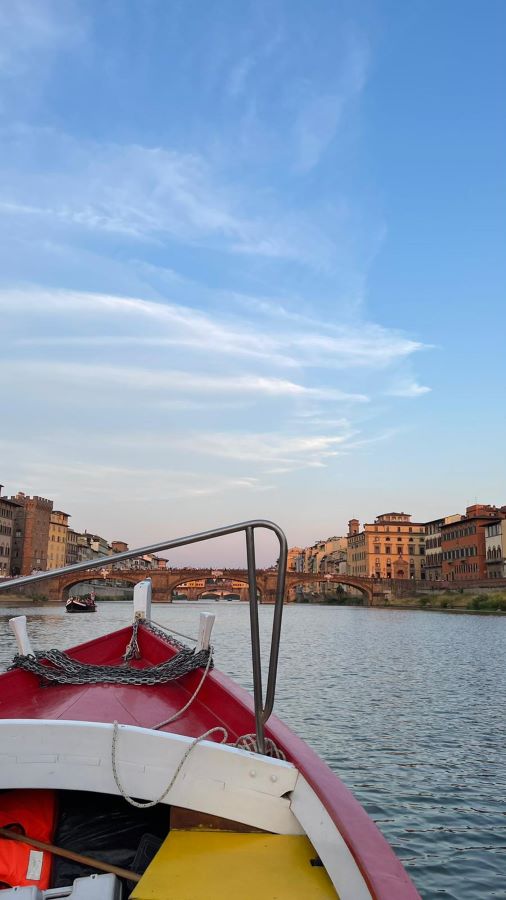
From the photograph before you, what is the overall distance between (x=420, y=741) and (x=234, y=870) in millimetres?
9283

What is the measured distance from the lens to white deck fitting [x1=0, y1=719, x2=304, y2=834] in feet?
9.12

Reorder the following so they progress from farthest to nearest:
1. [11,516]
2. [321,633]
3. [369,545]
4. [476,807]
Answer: [369,545] < [11,516] < [321,633] < [476,807]

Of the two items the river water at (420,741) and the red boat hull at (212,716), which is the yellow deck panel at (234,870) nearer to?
the red boat hull at (212,716)

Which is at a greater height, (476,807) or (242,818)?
(242,818)

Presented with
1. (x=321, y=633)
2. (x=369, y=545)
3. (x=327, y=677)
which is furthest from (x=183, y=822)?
(x=369, y=545)

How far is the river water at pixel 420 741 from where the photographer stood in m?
6.61

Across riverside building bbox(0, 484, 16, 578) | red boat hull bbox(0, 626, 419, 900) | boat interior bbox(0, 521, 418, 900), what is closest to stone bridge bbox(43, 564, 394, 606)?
riverside building bbox(0, 484, 16, 578)

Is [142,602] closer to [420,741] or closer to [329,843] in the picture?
[329,843]

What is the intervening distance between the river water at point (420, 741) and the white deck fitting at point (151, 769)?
13.1ft

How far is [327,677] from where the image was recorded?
1828 cm

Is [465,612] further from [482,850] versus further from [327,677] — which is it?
[482,850]

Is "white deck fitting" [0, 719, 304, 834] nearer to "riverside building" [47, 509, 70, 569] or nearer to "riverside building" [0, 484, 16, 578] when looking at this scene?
"riverside building" [0, 484, 16, 578]

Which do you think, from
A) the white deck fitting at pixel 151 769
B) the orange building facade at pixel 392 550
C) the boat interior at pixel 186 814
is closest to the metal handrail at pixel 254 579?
the boat interior at pixel 186 814

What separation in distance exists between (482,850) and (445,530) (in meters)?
84.9
